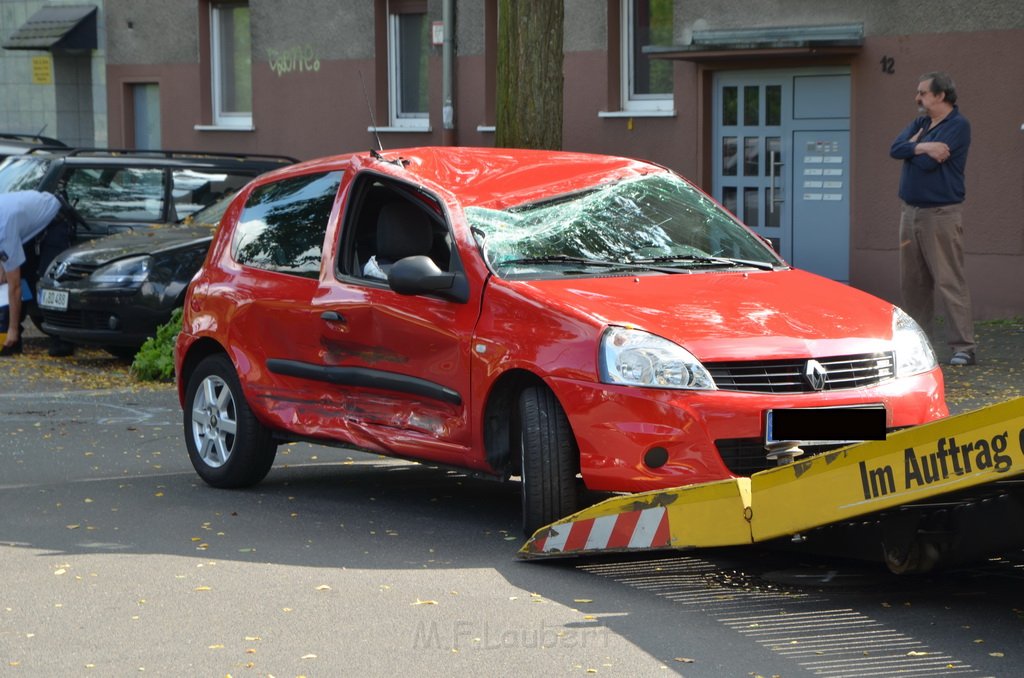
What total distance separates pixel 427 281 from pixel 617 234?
1.00 m

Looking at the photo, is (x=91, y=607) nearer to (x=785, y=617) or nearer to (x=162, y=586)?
(x=162, y=586)

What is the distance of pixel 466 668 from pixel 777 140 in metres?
13.7

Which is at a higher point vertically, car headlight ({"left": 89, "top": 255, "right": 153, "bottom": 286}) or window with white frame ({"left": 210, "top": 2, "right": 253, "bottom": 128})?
window with white frame ({"left": 210, "top": 2, "right": 253, "bottom": 128})

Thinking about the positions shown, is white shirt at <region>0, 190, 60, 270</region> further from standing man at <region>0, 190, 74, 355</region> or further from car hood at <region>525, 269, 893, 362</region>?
car hood at <region>525, 269, 893, 362</region>

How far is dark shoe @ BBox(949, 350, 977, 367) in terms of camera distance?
503 inches

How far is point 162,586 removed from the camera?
21.1 feet

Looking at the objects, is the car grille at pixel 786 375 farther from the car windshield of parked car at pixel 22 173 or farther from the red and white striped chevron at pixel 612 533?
the car windshield of parked car at pixel 22 173

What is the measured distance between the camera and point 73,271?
14.3m

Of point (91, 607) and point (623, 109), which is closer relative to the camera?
point (91, 607)

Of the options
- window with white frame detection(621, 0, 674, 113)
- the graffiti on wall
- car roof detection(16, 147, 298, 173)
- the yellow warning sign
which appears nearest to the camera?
car roof detection(16, 147, 298, 173)

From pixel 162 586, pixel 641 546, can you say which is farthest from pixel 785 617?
pixel 162 586

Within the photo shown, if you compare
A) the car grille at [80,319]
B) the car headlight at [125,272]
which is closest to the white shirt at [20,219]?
the car grille at [80,319]

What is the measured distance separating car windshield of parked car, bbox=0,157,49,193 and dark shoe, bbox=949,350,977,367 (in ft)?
28.2

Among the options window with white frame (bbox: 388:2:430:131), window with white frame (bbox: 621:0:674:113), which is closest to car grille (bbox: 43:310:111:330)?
window with white frame (bbox: 621:0:674:113)
